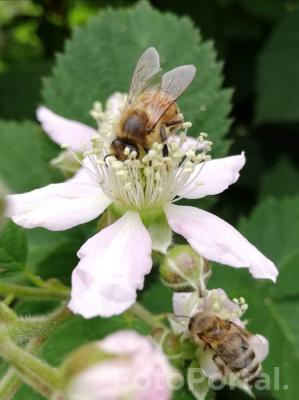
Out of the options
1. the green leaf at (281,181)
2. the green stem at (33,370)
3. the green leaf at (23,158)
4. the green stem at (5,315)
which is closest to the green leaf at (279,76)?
the green leaf at (281,181)

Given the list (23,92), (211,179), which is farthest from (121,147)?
(23,92)

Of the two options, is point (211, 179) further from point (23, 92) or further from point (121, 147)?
point (23, 92)

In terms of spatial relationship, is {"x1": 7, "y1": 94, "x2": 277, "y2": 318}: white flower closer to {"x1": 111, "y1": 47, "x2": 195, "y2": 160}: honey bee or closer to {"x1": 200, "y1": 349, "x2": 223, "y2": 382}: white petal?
{"x1": 111, "y1": 47, "x2": 195, "y2": 160}: honey bee

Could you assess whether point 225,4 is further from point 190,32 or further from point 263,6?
point 190,32

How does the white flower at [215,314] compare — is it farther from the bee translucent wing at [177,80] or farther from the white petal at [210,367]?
the bee translucent wing at [177,80]

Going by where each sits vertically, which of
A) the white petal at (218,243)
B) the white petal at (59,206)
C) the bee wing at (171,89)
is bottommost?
the white petal at (218,243)

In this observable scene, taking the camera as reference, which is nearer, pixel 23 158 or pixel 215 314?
pixel 215 314
